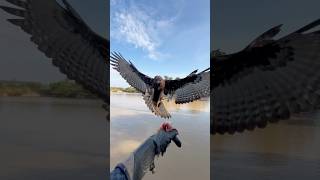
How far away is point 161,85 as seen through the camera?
3.35 metres

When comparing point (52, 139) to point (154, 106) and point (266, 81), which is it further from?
point (266, 81)

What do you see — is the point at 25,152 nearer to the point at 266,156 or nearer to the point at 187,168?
the point at 187,168

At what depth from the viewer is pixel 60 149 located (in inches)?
131

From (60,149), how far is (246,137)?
1481 mm

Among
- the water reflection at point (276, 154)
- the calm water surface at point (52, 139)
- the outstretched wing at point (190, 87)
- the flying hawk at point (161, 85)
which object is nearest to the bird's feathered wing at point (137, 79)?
the flying hawk at point (161, 85)

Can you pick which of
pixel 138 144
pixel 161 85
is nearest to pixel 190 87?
pixel 161 85

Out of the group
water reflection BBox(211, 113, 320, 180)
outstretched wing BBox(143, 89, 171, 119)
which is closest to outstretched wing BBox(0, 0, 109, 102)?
outstretched wing BBox(143, 89, 171, 119)

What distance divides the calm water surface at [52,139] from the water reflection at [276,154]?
0.95m

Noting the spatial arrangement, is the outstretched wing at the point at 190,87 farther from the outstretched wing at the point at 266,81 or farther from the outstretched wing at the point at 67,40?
the outstretched wing at the point at 67,40

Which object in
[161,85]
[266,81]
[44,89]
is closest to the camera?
[44,89]

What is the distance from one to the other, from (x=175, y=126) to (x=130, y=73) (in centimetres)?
54

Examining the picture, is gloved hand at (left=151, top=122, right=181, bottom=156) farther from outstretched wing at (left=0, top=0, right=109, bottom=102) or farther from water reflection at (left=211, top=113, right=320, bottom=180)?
outstretched wing at (left=0, top=0, right=109, bottom=102)

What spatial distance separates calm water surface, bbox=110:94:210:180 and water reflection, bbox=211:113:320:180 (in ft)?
0.40

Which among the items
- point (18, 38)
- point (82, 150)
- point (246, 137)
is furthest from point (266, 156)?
point (18, 38)
